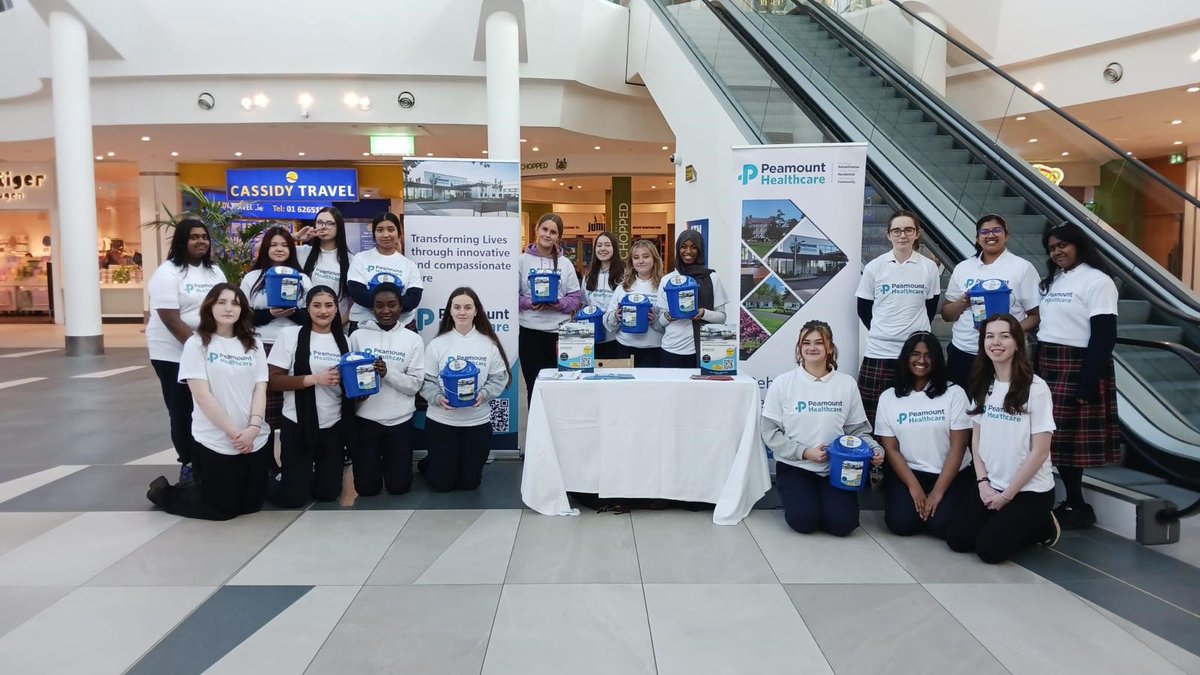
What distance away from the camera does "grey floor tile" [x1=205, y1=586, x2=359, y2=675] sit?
2513 millimetres

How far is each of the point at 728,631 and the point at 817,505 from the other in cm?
129

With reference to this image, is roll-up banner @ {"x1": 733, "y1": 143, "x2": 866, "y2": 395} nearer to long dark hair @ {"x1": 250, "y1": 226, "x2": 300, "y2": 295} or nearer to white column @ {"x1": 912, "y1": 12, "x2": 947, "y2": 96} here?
long dark hair @ {"x1": 250, "y1": 226, "x2": 300, "y2": 295}

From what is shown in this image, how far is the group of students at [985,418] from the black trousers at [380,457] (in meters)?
2.18

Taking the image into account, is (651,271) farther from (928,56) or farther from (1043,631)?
(928,56)

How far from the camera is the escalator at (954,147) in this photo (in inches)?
173

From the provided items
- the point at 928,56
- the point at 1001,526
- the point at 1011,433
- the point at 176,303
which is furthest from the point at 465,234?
the point at 928,56

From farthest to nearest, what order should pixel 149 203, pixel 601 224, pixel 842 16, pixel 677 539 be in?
pixel 601 224 < pixel 149 203 < pixel 842 16 < pixel 677 539

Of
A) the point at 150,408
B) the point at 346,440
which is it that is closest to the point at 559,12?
the point at 150,408

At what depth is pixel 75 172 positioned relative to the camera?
35.1ft

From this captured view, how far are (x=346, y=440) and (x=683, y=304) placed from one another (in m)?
2.26

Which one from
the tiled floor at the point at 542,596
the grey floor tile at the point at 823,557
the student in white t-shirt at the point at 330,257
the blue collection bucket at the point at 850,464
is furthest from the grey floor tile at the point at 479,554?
the student in white t-shirt at the point at 330,257

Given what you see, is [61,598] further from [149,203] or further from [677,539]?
[149,203]

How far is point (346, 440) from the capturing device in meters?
4.47

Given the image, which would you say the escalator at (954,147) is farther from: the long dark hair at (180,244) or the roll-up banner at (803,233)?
the long dark hair at (180,244)
